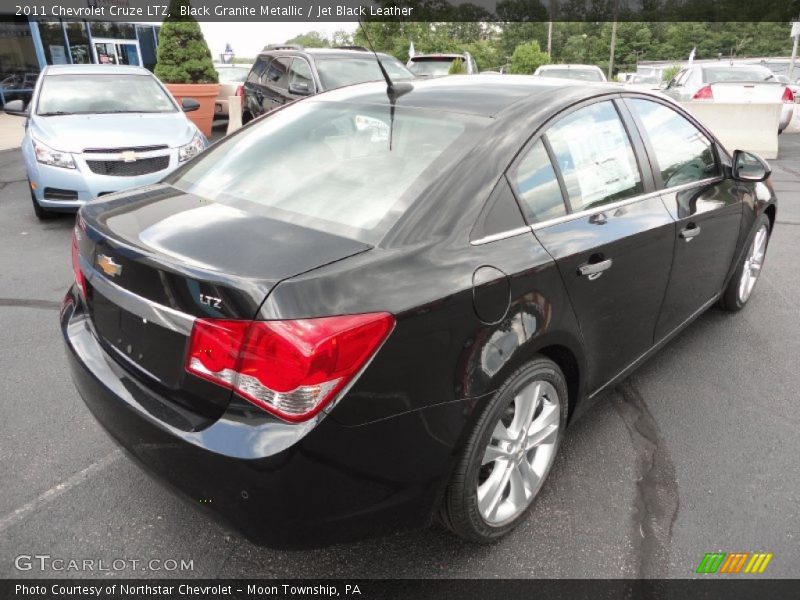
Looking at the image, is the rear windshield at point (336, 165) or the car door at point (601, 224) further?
the car door at point (601, 224)

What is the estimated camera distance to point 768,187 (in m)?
4.26

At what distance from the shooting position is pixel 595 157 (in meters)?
2.58

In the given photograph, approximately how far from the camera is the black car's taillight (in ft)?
5.25

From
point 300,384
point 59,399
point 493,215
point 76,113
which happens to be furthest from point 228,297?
point 76,113

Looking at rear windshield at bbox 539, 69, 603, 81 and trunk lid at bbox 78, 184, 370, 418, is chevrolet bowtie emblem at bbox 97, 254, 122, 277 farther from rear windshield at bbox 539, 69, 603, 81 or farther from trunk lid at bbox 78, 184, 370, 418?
rear windshield at bbox 539, 69, 603, 81

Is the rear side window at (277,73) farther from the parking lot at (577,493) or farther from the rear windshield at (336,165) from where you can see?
the rear windshield at (336,165)

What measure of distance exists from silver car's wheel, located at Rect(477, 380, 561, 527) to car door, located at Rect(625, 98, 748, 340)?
101 centimetres

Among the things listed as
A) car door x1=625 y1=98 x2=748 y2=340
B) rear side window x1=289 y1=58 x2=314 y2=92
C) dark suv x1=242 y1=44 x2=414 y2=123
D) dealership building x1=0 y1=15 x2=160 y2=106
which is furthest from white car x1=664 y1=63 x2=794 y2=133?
dealership building x1=0 y1=15 x2=160 y2=106

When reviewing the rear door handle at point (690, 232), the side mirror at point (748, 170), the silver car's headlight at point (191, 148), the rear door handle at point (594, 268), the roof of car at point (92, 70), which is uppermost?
the roof of car at point (92, 70)

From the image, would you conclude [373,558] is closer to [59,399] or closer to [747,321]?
[59,399]

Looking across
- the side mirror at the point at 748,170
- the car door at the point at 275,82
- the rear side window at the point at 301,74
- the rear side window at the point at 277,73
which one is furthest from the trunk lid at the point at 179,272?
the rear side window at the point at 277,73

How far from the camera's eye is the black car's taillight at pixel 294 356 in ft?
5.25

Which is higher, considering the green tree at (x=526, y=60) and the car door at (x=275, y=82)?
the car door at (x=275, y=82)

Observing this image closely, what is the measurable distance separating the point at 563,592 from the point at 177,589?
4.24 feet
